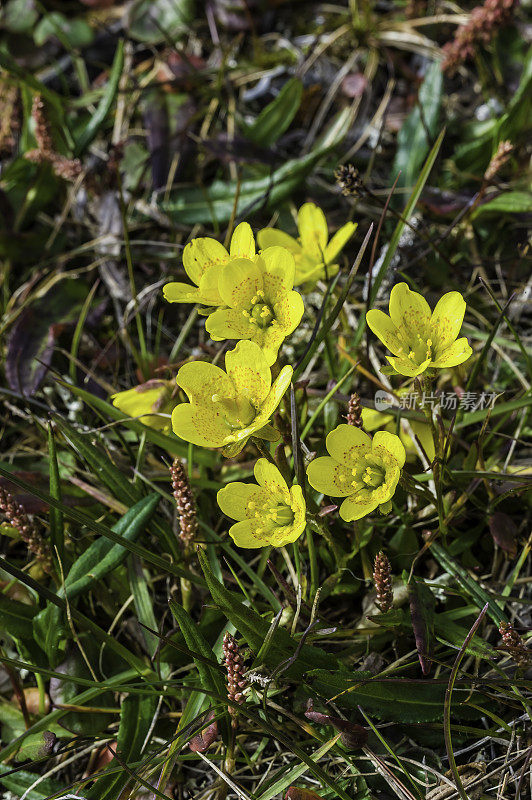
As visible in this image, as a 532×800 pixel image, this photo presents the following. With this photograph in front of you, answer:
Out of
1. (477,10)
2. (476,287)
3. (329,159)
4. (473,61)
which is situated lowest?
(476,287)

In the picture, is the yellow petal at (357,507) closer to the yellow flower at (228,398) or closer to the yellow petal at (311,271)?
the yellow flower at (228,398)

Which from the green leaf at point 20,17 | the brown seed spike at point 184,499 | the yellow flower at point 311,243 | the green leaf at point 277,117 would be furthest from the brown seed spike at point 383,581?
the green leaf at point 20,17

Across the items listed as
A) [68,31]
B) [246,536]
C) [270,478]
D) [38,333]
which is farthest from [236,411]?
[68,31]

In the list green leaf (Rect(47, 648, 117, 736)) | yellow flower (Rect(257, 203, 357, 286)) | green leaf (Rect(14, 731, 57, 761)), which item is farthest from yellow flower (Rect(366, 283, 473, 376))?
green leaf (Rect(14, 731, 57, 761))

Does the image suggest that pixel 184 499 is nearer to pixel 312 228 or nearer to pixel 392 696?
pixel 392 696

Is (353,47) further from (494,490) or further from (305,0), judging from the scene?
(494,490)

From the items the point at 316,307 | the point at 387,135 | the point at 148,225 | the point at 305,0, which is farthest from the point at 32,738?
the point at 305,0
